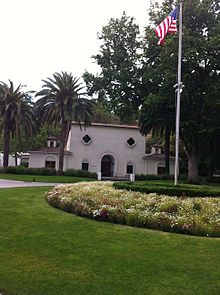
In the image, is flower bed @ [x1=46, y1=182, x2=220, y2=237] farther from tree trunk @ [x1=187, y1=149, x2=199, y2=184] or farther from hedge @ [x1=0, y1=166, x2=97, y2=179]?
hedge @ [x1=0, y1=166, x2=97, y2=179]

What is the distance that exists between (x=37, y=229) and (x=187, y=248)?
13.6 ft

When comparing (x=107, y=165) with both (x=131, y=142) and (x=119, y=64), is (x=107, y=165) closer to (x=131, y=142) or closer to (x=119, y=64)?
(x=131, y=142)

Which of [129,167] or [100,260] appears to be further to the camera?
[129,167]

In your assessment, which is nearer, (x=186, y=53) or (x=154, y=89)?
(x=186, y=53)

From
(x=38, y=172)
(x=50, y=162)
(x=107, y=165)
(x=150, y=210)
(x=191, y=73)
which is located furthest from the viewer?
(x=107, y=165)

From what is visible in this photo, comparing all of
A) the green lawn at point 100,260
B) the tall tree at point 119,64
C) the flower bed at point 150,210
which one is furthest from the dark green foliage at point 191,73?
the green lawn at point 100,260

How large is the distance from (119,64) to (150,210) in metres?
25.0

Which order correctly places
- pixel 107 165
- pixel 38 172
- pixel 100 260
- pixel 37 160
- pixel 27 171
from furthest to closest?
1. pixel 107 165
2. pixel 37 160
3. pixel 27 171
4. pixel 38 172
5. pixel 100 260

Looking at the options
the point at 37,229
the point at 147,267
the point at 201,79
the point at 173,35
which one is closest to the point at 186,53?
the point at 173,35

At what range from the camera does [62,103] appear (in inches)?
1566

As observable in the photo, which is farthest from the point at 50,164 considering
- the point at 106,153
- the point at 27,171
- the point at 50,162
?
the point at 106,153

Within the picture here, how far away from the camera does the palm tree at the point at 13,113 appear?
4078 cm

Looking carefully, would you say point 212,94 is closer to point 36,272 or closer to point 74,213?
point 74,213

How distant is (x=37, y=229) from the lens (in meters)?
10.1
